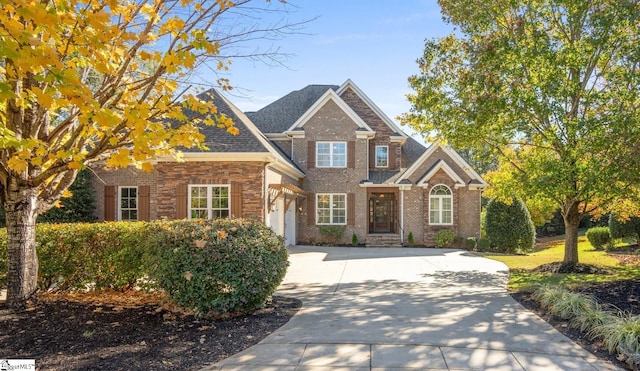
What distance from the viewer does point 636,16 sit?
973 cm

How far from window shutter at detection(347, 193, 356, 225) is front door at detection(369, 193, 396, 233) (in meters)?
2.44

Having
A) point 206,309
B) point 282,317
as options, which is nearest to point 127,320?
point 206,309

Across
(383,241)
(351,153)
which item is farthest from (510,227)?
(351,153)

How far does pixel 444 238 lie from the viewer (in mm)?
20266

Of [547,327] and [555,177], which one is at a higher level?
[555,177]

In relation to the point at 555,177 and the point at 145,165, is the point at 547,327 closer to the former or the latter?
the point at 555,177

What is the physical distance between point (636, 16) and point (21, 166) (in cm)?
1226

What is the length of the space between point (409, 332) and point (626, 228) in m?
20.2

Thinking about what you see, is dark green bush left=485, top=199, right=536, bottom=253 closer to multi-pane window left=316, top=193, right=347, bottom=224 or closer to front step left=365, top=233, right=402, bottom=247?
front step left=365, top=233, right=402, bottom=247

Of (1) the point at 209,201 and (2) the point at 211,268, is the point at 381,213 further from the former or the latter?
(2) the point at 211,268

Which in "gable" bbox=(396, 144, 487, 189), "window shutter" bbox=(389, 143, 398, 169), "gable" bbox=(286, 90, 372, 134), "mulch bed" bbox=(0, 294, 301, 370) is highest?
"gable" bbox=(286, 90, 372, 134)

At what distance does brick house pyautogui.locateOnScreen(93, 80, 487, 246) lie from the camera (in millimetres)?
17062

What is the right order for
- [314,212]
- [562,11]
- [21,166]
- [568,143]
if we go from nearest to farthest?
[21,166] < [568,143] < [562,11] < [314,212]

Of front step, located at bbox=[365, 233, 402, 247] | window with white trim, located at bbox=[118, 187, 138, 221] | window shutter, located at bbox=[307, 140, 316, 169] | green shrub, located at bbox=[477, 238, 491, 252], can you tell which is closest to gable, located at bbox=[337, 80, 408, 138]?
window shutter, located at bbox=[307, 140, 316, 169]
